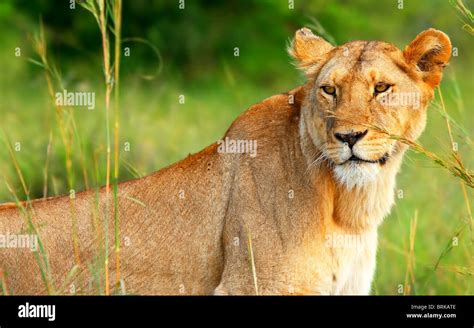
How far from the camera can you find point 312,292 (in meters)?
5.93

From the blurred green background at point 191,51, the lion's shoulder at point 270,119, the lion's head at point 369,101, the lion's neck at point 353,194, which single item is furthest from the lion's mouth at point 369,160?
the blurred green background at point 191,51

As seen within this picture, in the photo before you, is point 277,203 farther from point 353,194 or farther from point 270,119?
point 270,119

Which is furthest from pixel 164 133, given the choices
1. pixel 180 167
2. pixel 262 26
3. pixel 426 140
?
pixel 180 167

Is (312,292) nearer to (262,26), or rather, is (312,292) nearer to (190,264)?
(190,264)

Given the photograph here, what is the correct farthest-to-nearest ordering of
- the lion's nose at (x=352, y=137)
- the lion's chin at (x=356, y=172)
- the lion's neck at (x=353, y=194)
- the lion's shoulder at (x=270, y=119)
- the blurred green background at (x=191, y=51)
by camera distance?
the blurred green background at (x=191, y=51)
the lion's shoulder at (x=270, y=119)
the lion's neck at (x=353, y=194)
the lion's chin at (x=356, y=172)
the lion's nose at (x=352, y=137)

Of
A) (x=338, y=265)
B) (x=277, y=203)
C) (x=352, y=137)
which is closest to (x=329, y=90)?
(x=352, y=137)

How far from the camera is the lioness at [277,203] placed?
5.93 metres

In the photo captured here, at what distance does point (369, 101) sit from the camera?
585 centimetres

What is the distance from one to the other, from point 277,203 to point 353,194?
0.40m

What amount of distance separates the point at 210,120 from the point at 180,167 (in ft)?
26.2

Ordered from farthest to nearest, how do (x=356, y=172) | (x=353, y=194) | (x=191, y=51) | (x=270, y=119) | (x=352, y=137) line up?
(x=191, y=51), (x=270, y=119), (x=353, y=194), (x=356, y=172), (x=352, y=137)

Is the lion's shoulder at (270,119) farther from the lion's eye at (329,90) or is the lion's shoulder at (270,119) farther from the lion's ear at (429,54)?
the lion's ear at (429,54)

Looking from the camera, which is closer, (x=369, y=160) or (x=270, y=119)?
(x=369, y=160)

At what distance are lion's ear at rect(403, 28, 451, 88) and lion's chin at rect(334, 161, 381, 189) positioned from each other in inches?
23.0
